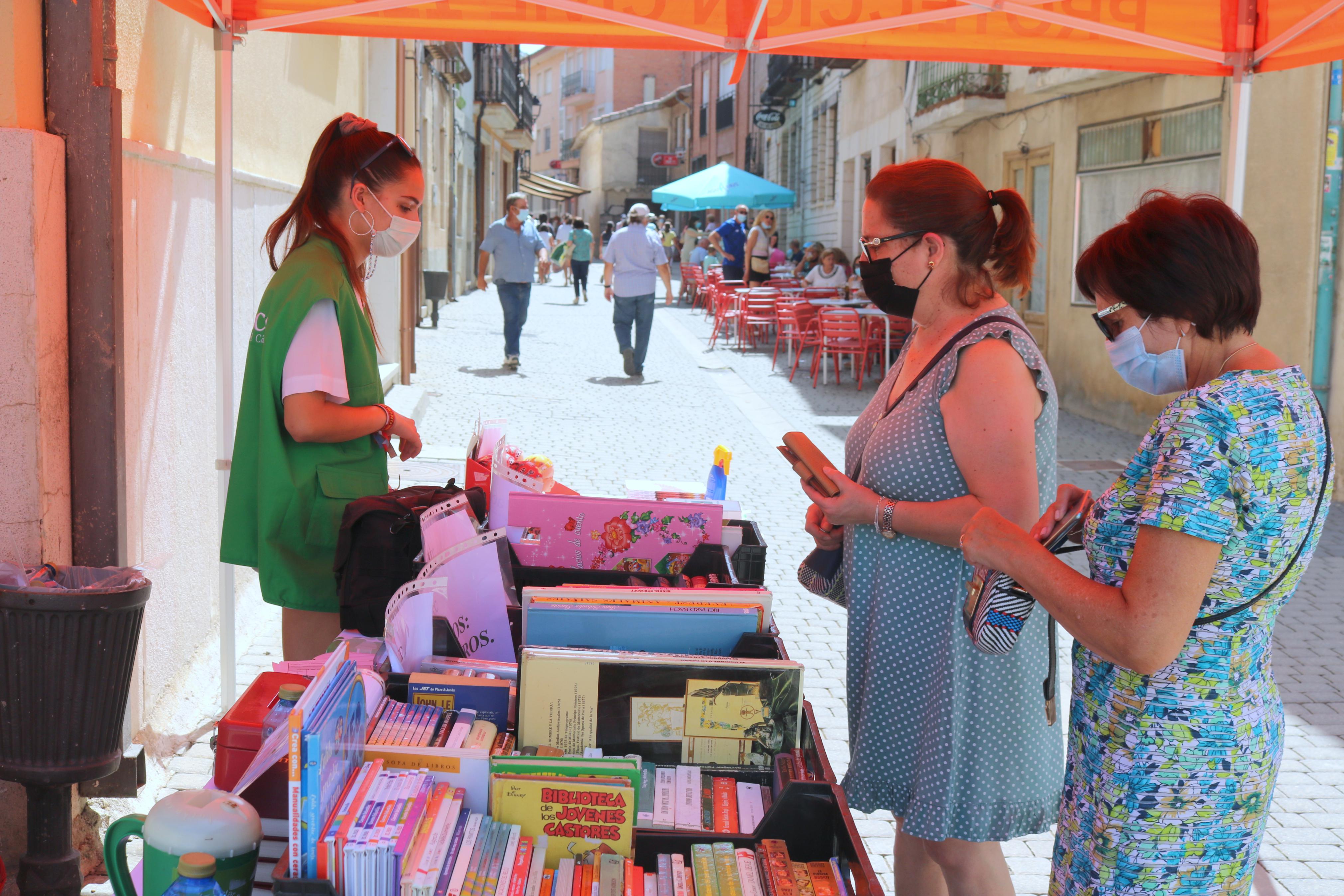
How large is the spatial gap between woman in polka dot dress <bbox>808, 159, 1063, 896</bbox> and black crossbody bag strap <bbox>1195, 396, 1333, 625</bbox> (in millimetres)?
488

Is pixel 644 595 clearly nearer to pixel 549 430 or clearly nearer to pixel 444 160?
pixel 549 430

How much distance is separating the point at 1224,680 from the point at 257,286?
482 centimetres

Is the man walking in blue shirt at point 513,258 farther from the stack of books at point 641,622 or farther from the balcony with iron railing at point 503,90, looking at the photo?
the balcony with iron railing at point 503,90

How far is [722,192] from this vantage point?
2205cm

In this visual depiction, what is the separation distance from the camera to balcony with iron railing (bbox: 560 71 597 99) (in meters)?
71.2

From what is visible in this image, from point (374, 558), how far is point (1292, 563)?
72.7 inches

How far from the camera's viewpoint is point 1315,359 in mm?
8781

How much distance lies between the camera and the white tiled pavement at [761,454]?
13.0ft

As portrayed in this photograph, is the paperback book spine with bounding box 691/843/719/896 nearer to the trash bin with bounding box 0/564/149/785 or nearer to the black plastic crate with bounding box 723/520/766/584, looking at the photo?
the black plastic crate with bounding box 723/520/766/584

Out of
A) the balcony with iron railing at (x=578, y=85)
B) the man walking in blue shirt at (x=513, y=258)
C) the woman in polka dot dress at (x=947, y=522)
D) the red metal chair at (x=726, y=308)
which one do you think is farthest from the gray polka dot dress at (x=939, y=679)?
the balcony with iron railing at (x=578, y=85)

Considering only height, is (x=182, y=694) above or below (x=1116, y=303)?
below

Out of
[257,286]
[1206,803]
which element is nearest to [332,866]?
[1206,803]

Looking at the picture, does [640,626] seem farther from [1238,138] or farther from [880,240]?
[1238,138]

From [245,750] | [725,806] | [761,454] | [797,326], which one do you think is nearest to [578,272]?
[797,326]
